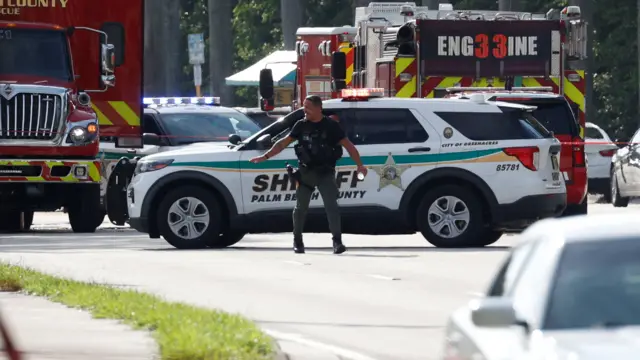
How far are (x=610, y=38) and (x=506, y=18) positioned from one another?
2254 centimetres

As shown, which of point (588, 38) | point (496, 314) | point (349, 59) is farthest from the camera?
point (588, 38)

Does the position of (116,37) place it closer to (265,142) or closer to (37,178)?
(37,178)

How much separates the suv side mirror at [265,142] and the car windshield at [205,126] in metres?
6.28

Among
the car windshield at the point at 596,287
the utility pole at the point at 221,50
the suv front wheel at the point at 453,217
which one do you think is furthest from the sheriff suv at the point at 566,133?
the utility pole at the point at 221,50

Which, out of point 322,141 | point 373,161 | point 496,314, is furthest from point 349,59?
point 496,314

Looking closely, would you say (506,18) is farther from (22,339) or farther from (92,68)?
(22,339)

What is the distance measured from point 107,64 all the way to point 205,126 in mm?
2612

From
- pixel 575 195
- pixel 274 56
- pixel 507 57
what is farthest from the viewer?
pixel 274 56

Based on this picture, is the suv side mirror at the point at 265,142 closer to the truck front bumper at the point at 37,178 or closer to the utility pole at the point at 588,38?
the truck front bumper at the point at 37,178

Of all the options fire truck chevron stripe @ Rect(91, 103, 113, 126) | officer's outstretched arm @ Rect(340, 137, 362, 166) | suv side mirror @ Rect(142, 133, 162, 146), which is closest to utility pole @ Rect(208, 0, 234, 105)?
suv side mirror @ Rect(142, 133, 162, 146)

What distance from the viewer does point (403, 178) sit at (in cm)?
1891

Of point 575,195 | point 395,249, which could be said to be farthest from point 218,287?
point 575,195

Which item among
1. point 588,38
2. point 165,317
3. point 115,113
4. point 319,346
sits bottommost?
point 319,346

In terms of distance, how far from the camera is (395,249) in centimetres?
1964
